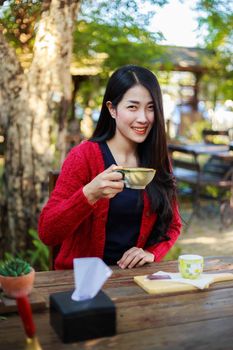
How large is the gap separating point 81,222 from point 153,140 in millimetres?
491

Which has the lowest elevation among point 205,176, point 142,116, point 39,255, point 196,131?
point 39,255

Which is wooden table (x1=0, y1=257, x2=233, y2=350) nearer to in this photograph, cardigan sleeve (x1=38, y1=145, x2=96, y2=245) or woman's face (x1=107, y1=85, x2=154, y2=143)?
cardigan sleeve (x1=38, y1=145, x2=96, y2=245)

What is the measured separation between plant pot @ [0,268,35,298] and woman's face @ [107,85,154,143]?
82 centimetres

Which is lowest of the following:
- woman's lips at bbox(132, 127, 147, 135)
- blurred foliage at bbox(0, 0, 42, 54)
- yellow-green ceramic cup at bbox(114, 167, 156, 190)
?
yellow-green ceramic cup at bbox(114, 167, 156, 190)

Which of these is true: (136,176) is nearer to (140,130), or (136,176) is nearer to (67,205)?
(67,205)

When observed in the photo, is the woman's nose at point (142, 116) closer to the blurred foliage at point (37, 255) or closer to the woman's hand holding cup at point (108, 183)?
the woman's hand holding cup at point (108, 183)

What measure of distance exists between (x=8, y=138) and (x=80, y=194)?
2469mm

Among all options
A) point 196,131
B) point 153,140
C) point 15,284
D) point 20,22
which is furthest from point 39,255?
point 196,131

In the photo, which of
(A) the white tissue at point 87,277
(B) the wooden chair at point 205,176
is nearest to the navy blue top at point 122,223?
(A) the white tissue at point 87,277

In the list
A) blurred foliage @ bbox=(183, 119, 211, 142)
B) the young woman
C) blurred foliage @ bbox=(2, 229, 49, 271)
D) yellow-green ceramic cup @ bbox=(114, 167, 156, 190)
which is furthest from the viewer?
blurred foliage @ bbox=(183, 119, 211, 142)

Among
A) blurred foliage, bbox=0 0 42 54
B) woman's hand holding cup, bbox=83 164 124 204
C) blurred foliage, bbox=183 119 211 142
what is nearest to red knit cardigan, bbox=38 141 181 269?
woman's hand holding cup, bbox=83 164 124 204

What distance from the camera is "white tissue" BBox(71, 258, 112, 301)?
1351mm

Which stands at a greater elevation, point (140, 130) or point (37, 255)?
point (140, 130)

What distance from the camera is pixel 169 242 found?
2.28m
